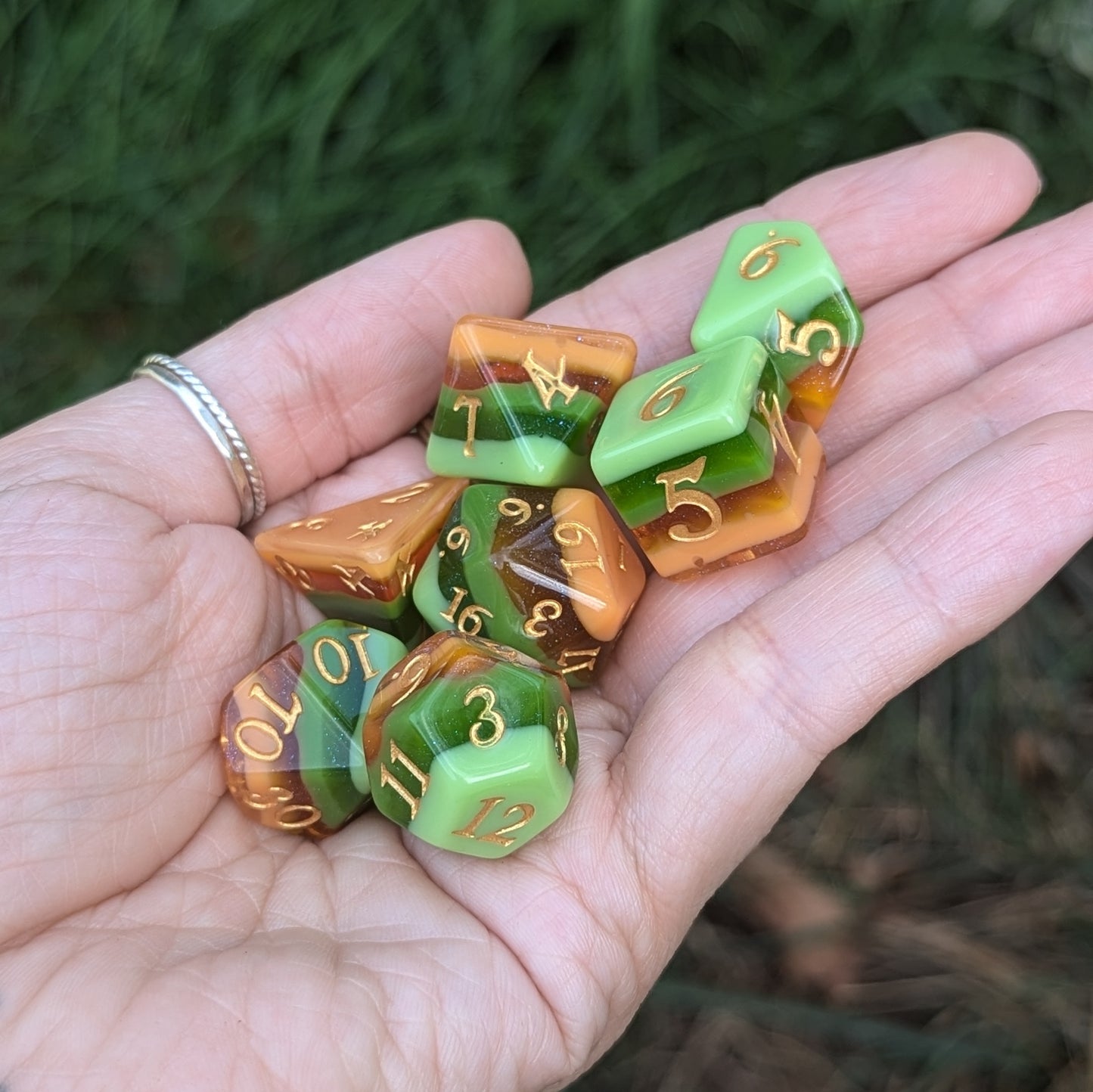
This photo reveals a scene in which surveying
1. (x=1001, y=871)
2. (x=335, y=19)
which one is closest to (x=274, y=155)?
(x=335, y=19)

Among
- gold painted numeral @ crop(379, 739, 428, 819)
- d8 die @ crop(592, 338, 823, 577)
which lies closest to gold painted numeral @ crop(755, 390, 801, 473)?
d8 die @ crop(592, 338, 823, 577)

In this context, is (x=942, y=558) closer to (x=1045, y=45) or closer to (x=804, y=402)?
(x=804, y=402)

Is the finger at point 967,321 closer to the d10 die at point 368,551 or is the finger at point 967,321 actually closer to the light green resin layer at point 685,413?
the light green resin layer at point 685,413

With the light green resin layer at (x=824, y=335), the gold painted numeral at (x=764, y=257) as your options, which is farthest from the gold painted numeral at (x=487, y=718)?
the gold painted numeral at (x=764, y=257)

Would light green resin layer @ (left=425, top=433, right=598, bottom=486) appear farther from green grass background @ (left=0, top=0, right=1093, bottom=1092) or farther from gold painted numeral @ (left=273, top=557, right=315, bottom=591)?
green grass background @ (left=0, top=0, right=1093, bottom=1092)

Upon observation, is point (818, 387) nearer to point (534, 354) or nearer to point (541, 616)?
point (534, 354)

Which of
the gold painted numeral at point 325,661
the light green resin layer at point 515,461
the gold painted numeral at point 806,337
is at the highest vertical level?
the gold painted numeral at point 806,337

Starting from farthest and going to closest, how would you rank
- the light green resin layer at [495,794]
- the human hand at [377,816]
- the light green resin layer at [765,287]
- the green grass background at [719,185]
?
the green grass background at [719,185] → the light green resin layer at [765,287] → the light green resin layer at [495,794] → the human hand at [377,816]

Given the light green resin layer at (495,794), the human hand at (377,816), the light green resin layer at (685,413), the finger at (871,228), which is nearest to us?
the human hand at (377,816)
